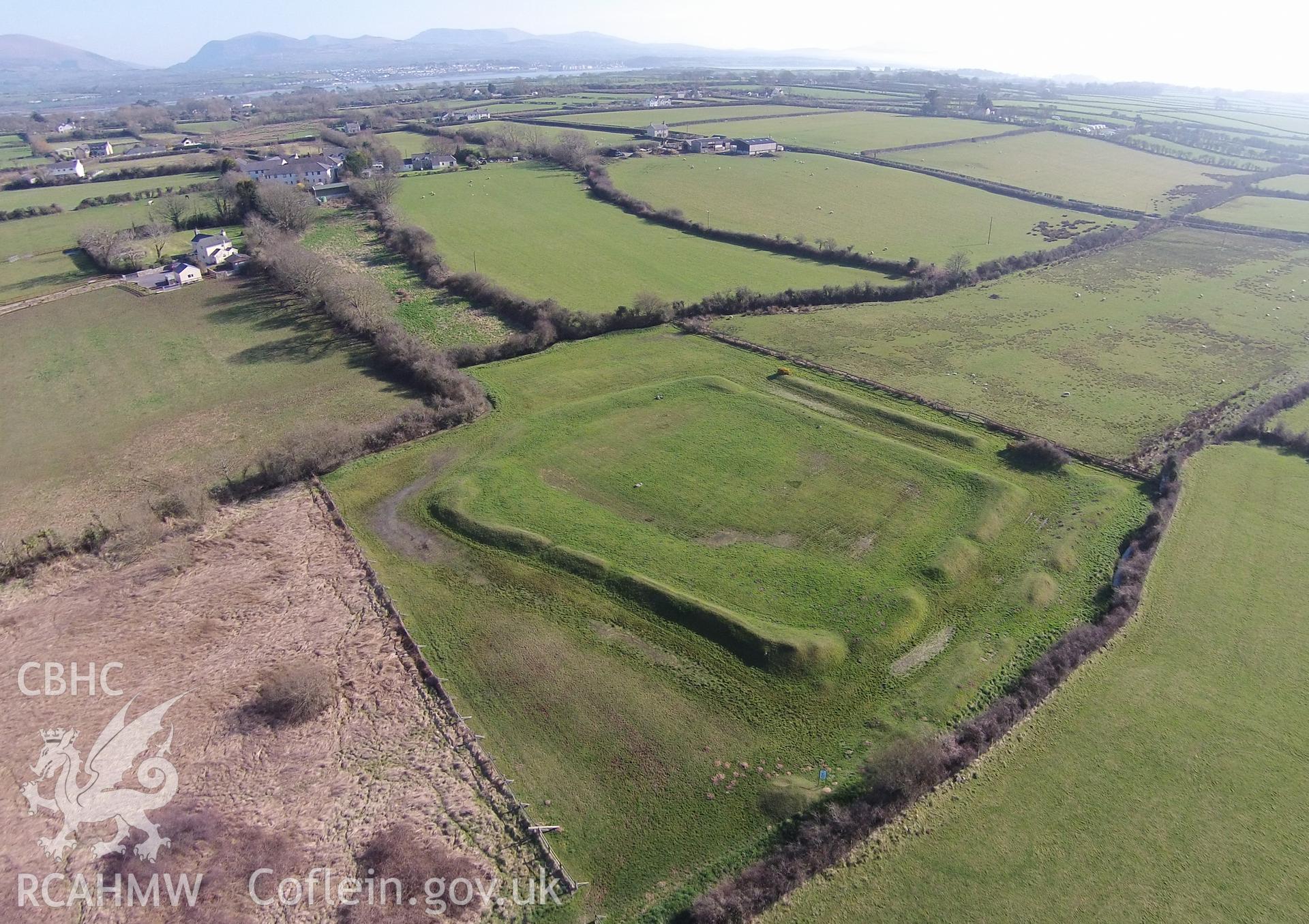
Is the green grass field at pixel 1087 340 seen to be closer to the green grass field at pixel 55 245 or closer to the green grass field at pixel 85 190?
the green grass field at pixel 55 245

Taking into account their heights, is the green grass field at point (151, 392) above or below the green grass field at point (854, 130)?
below

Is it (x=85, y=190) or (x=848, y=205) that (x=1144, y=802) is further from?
(x=85, y=190)

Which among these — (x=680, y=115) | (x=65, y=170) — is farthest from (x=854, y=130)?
(x=65, y=170)

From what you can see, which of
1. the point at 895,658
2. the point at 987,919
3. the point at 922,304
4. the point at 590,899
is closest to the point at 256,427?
the point at 590,899

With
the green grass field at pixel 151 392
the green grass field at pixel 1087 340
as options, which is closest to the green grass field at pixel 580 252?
the green grass field at pixel 1087 340

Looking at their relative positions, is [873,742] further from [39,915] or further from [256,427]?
[256,427]

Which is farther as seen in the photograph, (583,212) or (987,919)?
(583,212)
